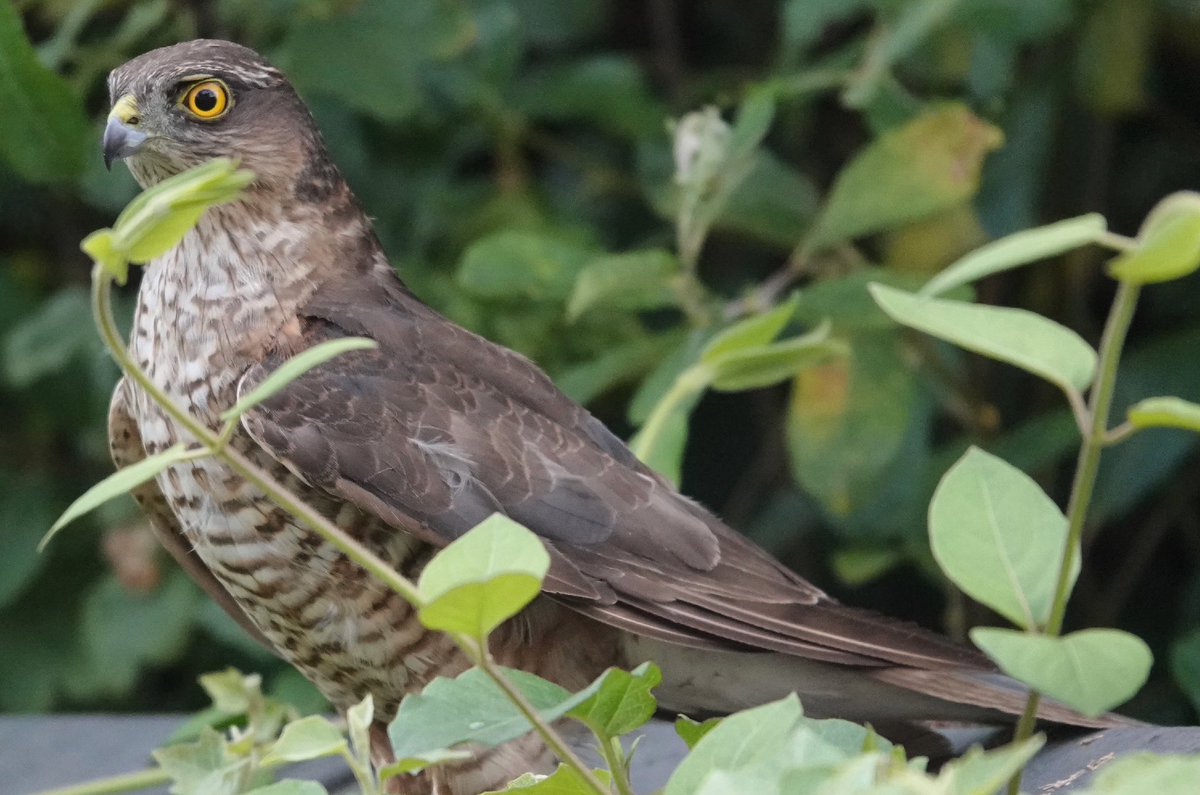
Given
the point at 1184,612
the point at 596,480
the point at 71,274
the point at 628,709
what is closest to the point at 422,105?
the point at 71,274

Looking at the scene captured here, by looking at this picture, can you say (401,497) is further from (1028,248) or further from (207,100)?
(1028,248)

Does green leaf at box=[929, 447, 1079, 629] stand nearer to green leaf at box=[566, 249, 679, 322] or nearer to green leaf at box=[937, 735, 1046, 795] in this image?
green leaf at box=[937, 735, 1046, 795]

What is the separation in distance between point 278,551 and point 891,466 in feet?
4.41

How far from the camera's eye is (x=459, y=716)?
122 cm

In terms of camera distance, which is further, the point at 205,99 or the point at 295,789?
the point at 205,99

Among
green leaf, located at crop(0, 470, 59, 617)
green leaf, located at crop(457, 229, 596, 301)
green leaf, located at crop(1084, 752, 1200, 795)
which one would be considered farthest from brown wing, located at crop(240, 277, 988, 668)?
green leaf, located at crop(0, 470, 59, 617)

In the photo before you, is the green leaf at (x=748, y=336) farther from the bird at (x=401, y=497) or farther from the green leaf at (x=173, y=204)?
the green leaf at (x=173, y=204)

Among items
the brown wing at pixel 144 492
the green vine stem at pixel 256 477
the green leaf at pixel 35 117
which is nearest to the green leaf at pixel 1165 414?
the green vine stem at pixel 256 477

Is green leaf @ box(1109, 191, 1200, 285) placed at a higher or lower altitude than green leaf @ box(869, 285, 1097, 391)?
higher

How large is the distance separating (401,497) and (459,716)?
0.83 meters

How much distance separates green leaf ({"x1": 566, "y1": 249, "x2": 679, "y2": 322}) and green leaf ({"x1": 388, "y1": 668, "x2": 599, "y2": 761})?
1.38 m

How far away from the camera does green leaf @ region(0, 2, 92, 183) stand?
2590 millimetres

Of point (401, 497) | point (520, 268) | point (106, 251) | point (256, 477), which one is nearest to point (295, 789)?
point (256, 477)

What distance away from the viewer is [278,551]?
209 centimetres
